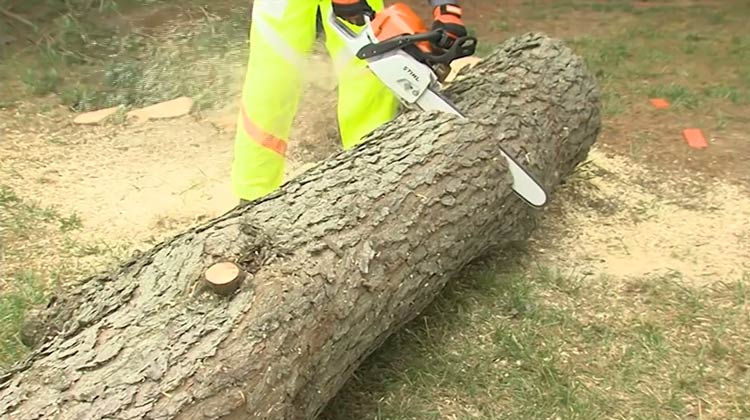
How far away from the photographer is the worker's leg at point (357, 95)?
317cm

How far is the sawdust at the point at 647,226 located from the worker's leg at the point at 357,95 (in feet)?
2.71

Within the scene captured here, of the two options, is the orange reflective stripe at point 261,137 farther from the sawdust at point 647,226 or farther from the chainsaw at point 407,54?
the sawdust at point 647,226

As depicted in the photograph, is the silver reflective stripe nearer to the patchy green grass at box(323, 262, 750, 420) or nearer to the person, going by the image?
the person

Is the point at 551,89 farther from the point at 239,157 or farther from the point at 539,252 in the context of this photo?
the point at 239,157

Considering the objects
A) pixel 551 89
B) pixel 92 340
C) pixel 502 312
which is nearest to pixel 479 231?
pixel 502 312

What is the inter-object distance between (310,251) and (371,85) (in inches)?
41.4

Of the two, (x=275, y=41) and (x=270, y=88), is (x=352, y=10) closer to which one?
(x=275, y=41)

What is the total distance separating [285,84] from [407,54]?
473 millimetres

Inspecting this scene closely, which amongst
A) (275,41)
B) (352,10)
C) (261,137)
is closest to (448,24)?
(352,10)

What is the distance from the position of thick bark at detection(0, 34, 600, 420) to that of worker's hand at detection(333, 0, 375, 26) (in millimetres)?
388

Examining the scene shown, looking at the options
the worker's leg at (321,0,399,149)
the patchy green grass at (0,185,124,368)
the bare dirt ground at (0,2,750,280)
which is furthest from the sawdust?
the patchy green grass at (0,185,124,368)

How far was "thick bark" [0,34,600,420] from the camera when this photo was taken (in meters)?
1.92

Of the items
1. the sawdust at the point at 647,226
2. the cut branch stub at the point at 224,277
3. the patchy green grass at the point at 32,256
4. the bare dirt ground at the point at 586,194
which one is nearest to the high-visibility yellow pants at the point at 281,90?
the bare dirt ground at the point at 586,194

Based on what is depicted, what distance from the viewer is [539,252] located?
3.42m
